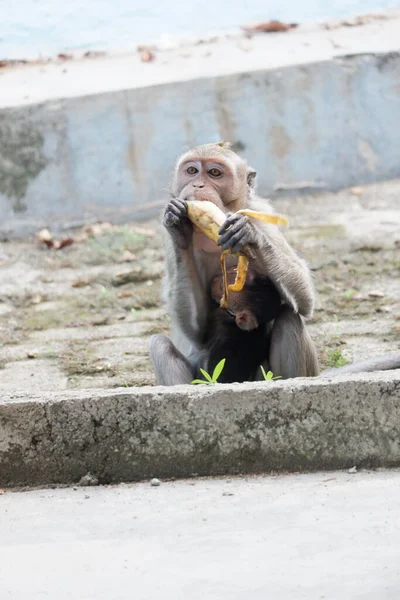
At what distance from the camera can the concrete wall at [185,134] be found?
972cm

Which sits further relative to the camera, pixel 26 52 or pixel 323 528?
pixel 26 52

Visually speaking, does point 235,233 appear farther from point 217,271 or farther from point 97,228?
point 97,228

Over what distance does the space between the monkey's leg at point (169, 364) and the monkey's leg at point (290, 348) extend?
43cm

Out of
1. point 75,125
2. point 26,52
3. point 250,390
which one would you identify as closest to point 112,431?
point 250,390

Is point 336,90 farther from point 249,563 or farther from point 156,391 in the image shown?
point 249,563

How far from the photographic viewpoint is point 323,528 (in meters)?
3.44

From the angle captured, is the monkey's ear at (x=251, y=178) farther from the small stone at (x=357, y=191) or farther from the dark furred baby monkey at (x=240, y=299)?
the small stone at (x=357, y=191)

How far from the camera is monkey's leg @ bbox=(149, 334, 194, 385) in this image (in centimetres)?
530

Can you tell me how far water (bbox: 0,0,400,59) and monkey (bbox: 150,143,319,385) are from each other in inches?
201

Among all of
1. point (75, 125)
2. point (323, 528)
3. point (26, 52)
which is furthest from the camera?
point (26, 52)

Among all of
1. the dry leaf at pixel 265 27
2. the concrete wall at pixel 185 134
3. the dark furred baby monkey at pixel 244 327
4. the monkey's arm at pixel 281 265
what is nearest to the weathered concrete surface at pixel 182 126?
the concrete wall at pixel 185 134

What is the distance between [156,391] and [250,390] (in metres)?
0.35

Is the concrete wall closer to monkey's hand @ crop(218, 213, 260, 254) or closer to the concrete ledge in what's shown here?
monkey's hand @ crop(218, 213, 260, 254)

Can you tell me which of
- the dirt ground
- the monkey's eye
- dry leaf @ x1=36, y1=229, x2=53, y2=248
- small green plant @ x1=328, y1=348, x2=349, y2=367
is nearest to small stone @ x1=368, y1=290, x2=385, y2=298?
the dirt ground
